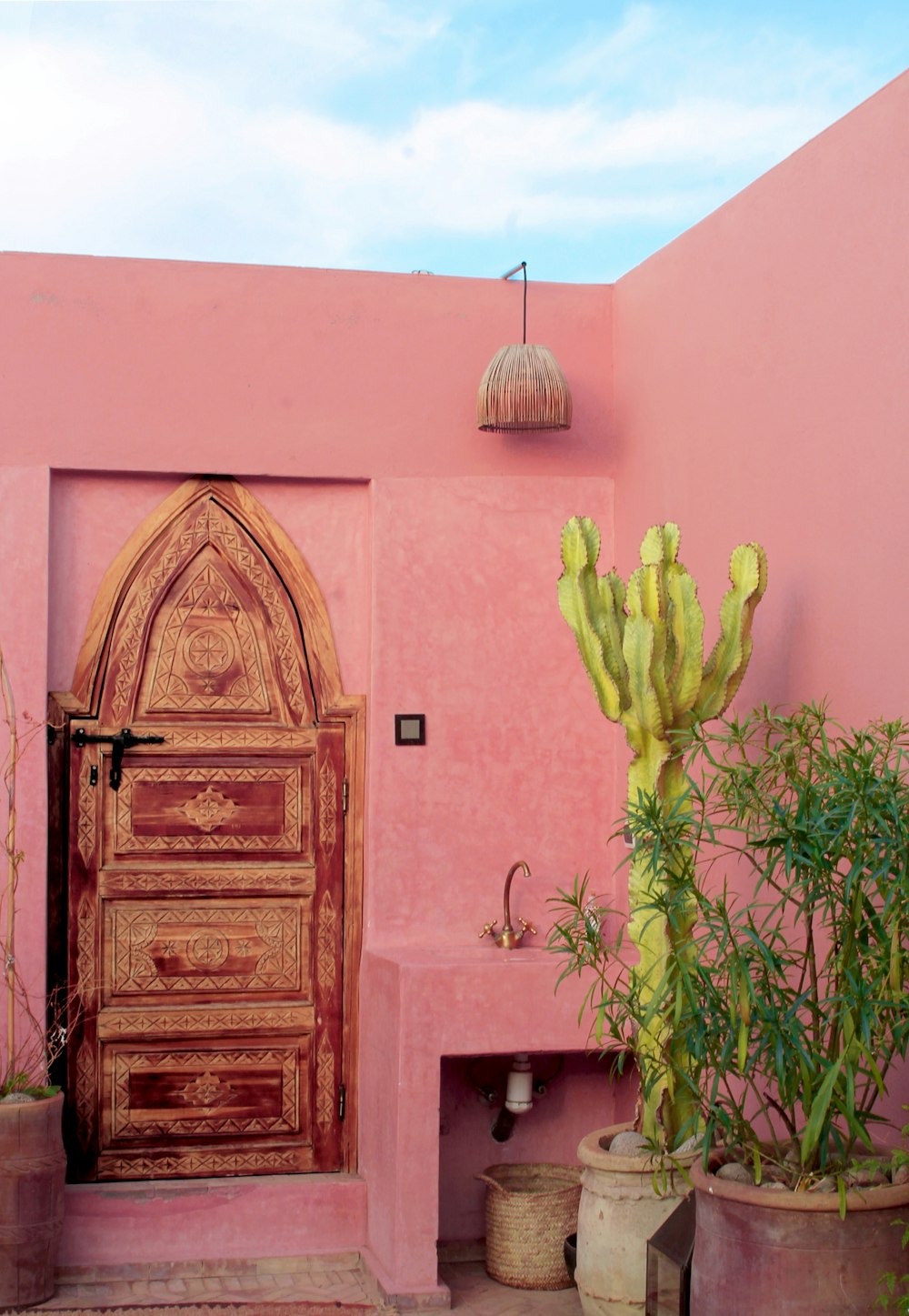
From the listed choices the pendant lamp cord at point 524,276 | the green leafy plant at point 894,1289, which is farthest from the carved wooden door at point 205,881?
the green leafy plant at point 894,1289

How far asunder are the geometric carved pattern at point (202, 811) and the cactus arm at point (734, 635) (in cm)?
185

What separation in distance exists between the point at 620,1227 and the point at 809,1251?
1145mm

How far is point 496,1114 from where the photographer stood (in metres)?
5.83

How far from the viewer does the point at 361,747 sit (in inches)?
231

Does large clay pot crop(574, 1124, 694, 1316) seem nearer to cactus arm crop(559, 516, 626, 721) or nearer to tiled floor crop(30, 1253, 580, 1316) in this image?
tiled floor crop(30, 1253, 580, 1316)

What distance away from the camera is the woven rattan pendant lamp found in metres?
5.57

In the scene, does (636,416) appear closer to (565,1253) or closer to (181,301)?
(181,301)

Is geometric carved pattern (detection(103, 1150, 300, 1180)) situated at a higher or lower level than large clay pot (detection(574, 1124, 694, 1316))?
lower

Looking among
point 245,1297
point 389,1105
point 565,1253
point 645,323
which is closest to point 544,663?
point 645,323

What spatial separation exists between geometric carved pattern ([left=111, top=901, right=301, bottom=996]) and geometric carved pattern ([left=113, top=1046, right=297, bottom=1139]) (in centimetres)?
25

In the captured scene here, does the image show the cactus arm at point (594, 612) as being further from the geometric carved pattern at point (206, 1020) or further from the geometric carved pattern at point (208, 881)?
the geometric carved pattern at point (206, 1020)

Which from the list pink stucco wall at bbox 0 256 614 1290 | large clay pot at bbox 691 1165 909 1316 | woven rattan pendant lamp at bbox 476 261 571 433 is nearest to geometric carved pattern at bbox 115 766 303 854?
pink stucco wall at bbox 0 256 614 1290

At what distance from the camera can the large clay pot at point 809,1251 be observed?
3381 millimetres

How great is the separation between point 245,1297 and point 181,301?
3423 millimetres
